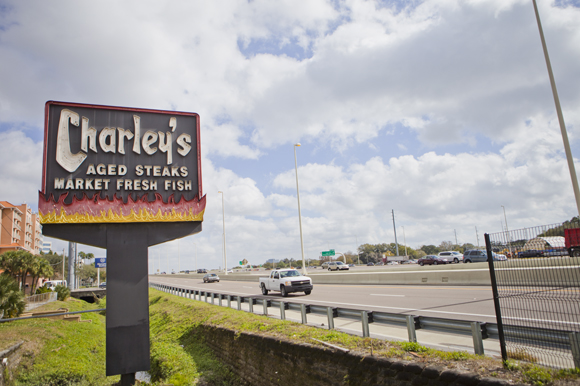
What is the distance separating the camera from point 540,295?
5.11 meters

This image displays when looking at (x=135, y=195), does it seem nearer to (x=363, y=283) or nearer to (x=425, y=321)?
(x=425, y=321)

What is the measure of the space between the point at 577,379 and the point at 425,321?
3058 millimetres

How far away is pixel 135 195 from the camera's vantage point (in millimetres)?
11141

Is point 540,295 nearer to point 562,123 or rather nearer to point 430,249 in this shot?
point 562,123

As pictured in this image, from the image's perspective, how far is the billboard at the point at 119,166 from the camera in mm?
10516

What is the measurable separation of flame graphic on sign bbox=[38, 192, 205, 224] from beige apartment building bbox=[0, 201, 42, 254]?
262 feet

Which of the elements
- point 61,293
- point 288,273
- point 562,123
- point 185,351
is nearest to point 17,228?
point 61,293

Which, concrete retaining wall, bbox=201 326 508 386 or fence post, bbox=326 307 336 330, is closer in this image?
concrete retaining wall, bbox=201 326 508 386

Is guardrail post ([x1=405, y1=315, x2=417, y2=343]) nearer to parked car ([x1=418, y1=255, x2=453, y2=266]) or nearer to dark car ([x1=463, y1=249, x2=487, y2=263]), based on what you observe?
dark car ([x1=463, y1=249, x2=487, y2=263])

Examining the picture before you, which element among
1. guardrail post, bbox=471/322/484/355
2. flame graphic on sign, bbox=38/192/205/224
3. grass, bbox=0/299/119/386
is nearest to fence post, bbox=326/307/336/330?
guardrail post, bbox=471/322/484/355

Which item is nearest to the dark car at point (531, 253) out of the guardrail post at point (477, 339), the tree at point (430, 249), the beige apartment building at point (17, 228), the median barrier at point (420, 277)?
the guardrail post at point (477, 339)

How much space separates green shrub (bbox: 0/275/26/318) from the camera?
1962 centimetres

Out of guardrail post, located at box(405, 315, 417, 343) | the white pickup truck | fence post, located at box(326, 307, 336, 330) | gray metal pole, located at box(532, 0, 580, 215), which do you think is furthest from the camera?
the white pickup truck

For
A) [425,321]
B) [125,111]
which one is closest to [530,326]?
[425,321]
